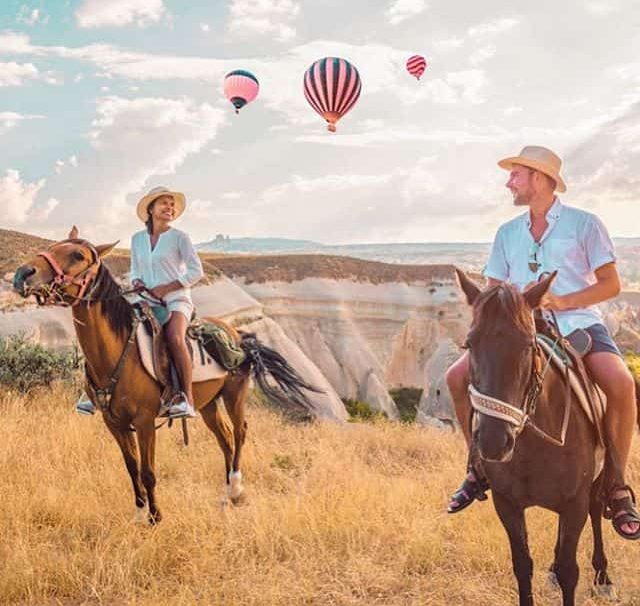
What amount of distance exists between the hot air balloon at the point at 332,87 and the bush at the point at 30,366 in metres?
18.3

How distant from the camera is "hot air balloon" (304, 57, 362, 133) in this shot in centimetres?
2745

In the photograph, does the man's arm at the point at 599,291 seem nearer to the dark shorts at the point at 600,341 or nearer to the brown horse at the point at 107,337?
the dark shorts at the point at 600,341

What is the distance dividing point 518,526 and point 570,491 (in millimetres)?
382

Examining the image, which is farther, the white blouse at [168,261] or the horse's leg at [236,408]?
the horse's leg at [236,408]

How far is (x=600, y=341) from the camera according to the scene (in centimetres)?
421

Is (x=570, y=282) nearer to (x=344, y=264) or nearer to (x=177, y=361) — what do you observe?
(x=177, y=361)

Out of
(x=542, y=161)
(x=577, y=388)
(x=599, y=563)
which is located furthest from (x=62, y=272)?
(x=599, y=563)

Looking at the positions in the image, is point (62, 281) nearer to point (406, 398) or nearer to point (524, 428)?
point (524, 428)

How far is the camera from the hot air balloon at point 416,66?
113 ft

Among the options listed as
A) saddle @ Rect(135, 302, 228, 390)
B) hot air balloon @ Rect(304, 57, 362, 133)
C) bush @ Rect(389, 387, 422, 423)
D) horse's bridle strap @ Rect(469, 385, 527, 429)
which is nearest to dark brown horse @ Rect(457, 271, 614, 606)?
horse's bridle strap @ Rect(469, 385, 527, 429)

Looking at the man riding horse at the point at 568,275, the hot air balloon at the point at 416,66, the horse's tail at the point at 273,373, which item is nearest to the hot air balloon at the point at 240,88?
the hot air balloon at the point at 416,66

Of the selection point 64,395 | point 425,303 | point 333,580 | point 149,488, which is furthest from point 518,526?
point 425,303

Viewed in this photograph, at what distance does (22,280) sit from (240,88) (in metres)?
26.0

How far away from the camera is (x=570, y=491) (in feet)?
12.2
